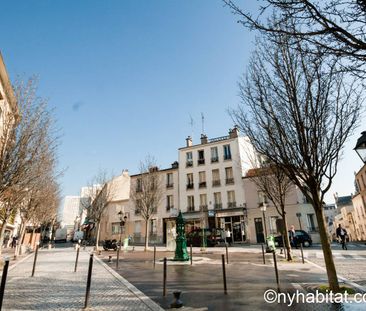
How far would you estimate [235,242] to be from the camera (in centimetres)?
2861

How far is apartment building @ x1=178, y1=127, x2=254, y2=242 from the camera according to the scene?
29922 mm

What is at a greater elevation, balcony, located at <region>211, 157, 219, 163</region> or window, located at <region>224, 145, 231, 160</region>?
window, located at <region>224, 145, 231, 160</region>

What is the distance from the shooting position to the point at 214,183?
3228cm

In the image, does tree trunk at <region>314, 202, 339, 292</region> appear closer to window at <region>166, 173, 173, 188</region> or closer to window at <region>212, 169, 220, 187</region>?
window at <region>212, 169, 220, 187</region>

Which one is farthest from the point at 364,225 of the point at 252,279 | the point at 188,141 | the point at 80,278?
the point at 80,278

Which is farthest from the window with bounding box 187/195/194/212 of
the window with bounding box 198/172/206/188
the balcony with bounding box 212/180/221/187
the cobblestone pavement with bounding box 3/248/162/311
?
the cobblestone pavement with bounding box 3/248/162/311

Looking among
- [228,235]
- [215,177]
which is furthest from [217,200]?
[228,235]

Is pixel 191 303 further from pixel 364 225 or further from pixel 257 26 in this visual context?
pixel 364 225

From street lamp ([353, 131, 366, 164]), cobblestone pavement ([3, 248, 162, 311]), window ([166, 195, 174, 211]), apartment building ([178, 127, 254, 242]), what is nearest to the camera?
cobblestone pavement ([3, 248, 162, 311])

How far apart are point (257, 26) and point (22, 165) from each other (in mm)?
10009

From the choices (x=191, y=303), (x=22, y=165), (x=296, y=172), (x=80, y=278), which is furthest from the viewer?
(x=22, y=165)

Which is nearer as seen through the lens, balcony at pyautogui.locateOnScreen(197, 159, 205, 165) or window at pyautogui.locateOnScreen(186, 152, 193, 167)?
balcony at pyautogui.locateOnScreen(197, 159, 205, 165)

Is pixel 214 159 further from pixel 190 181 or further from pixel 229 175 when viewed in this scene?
pixel 190 181

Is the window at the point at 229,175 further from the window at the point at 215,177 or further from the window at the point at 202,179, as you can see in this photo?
the window at the point at 202,179
